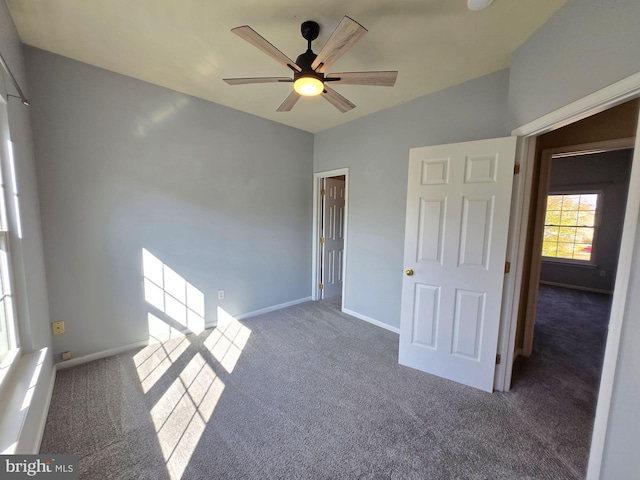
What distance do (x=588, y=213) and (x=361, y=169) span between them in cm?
492

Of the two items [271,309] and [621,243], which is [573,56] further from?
[271,309]

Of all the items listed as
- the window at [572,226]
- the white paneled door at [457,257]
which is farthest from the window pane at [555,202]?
the white paneled door at [457,257]

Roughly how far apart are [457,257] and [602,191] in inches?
195

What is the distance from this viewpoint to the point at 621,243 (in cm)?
104

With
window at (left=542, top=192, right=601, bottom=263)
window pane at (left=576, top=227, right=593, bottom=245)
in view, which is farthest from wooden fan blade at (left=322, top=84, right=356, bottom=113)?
window pane at (left=576, top=227, right=593, bottom=245)

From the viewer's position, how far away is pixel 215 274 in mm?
3031

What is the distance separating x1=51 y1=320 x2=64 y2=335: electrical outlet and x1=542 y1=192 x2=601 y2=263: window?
7.00 metres

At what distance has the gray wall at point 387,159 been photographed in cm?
229

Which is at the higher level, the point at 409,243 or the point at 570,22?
the point at 570,22

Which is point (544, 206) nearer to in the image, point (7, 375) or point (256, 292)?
point (256, 292)

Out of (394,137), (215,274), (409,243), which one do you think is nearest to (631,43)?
(409,243)

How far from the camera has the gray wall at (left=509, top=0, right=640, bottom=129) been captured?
111 centimetres

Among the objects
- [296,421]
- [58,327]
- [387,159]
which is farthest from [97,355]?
[387,159]

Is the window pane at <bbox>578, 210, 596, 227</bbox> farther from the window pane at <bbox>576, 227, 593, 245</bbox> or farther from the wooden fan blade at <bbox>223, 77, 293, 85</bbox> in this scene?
the wooden fan blade at <bbox>223, 77, 293, 85</bbox>
